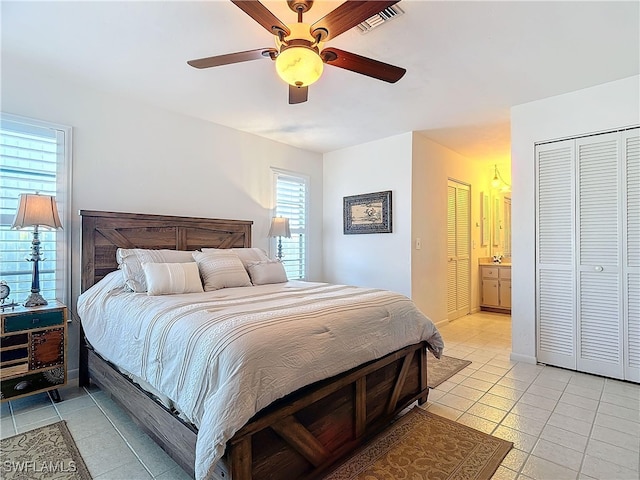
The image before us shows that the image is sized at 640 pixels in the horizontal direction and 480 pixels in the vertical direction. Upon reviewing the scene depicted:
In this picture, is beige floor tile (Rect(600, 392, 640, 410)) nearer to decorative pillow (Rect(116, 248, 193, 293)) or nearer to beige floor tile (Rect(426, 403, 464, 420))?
beige floor tile (Rect(426, 403, 464, 420))

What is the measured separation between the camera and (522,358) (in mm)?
3441

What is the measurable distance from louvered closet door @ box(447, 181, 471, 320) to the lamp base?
15.8 ft

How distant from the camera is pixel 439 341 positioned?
257 cm

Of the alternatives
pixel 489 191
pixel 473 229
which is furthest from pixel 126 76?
pixel 489 191

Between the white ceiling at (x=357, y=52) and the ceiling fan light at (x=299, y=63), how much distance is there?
0.45 m

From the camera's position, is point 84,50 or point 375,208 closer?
point 84,50

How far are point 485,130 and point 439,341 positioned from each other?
2986mm

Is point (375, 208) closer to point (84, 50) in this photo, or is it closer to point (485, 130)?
point (485, 130)

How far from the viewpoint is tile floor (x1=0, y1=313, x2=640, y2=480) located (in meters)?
1.80

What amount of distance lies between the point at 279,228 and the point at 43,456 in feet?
9.80

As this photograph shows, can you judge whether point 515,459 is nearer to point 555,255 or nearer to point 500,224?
point 555,255

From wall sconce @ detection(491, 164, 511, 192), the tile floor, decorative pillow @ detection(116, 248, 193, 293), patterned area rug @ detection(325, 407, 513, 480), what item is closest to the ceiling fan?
decorative pillow @ detection(116, 248, 193, 293)

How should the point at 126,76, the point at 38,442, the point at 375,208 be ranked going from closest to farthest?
the point at 38,442
the point at 126,76
the point at 375,208

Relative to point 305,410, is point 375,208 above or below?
above
